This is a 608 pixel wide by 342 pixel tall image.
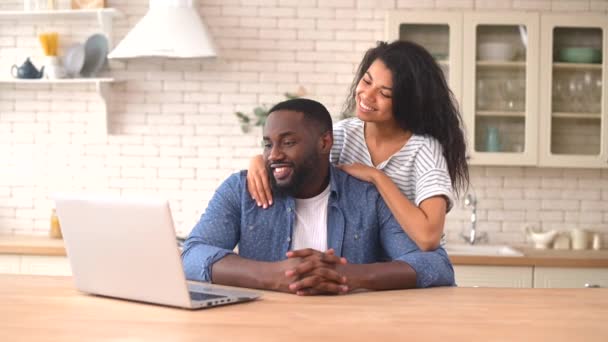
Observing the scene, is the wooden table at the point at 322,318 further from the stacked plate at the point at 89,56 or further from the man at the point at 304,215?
the stacked plate at the point at 89,56

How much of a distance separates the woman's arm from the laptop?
597 mm

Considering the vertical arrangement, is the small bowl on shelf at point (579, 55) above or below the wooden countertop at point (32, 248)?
above

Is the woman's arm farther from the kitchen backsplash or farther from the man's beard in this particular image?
the kitchen backsplash

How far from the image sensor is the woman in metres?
2.80

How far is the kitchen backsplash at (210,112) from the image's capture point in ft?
18.0

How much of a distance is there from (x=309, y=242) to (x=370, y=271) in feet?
1.11

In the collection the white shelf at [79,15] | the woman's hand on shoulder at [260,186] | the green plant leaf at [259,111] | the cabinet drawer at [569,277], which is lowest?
the cabinet drawer at [569,277]

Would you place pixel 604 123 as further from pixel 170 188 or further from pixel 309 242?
pixel 309 242

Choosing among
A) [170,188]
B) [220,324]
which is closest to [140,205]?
[220,324]

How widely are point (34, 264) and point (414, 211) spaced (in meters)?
2.86

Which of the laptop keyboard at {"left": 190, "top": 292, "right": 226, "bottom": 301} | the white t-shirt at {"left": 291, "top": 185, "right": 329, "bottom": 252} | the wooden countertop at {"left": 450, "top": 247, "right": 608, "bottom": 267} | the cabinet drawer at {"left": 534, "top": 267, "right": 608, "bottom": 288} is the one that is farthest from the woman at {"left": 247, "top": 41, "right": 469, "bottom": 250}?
the cabinet drawer at {"left": 534, "top": 267, "right": 608, "bottom": 288}

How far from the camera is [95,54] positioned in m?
5.45

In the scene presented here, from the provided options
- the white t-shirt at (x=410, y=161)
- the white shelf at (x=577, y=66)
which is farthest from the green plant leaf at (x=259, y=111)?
the white t-shirt at (x=410, y=161)

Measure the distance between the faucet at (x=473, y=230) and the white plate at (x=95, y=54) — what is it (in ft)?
7.28
